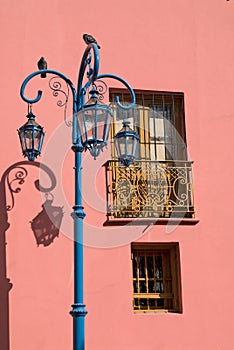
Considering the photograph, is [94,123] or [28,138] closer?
[94,123]

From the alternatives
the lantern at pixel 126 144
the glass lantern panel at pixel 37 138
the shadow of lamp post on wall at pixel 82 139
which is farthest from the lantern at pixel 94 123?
the glass lantern panel at pixel 37 138

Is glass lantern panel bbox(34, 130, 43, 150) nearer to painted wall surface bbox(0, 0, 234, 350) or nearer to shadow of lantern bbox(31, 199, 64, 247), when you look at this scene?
painted wall surface bbox(0, 0, 234, 350)

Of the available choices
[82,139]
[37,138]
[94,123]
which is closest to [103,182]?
[37,138]

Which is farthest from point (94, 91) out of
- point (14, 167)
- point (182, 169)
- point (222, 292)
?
point (222, 292)

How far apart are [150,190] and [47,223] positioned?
167 cm

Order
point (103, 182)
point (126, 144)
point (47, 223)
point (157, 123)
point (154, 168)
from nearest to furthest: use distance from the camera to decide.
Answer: point (126, 144)
point (47, 223)
point (103, 182)
point (154, 168)
point (157, 123)

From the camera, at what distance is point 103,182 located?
984 cm

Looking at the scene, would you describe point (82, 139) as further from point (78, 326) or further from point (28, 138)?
point (78, 326)

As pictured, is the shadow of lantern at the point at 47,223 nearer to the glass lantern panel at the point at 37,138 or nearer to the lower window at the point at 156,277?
the lower window at the point at 156,277

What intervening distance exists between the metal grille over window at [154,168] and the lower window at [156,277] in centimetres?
54

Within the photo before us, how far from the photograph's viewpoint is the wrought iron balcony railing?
9.86m

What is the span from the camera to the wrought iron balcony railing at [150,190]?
9859 mm

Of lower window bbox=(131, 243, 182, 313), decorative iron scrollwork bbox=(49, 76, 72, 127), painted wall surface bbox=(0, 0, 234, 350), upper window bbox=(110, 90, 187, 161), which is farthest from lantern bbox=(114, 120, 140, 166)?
upper window bbox=(110, 90, 187, 161)

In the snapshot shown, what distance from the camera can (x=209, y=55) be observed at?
10617 millimetres
